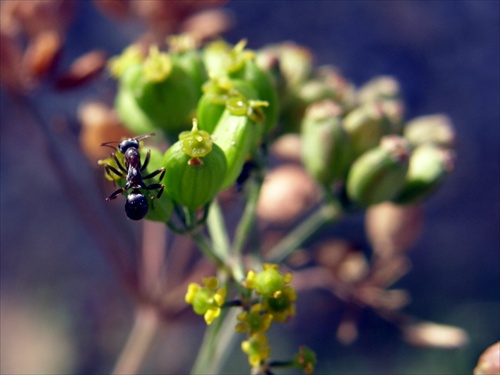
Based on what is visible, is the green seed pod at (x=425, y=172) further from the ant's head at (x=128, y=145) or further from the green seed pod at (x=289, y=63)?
the ant's head at (x=128, y=145)

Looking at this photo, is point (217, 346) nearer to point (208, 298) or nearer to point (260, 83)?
point (208, 298)

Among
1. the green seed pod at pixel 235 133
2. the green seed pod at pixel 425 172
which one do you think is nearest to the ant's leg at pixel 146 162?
the green seed pod at pixel 235 133

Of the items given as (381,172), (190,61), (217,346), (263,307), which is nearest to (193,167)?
(263,307)

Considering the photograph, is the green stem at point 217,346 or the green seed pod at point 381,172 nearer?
the green stem at point 217,346

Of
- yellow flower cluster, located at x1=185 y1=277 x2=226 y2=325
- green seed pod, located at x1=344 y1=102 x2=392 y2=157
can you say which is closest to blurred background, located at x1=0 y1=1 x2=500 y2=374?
green seed pod, located at x1=344 y1=102 x2=392 y2=157

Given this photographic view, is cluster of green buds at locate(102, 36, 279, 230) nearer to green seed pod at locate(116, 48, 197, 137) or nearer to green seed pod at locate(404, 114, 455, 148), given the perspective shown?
green seed pod at locate(116, 48, 197, 137)
